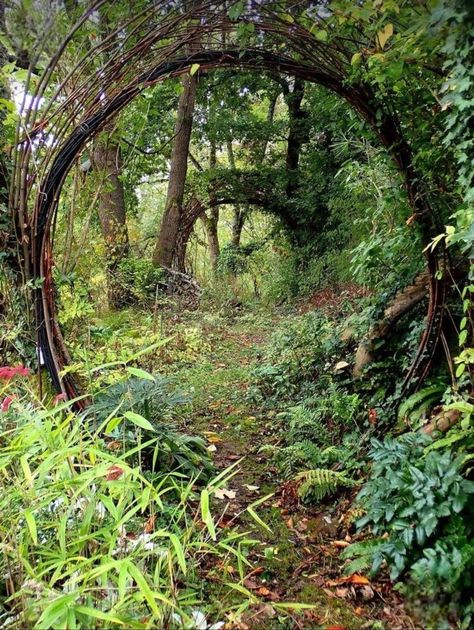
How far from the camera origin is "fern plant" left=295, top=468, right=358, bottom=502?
97.0 inches

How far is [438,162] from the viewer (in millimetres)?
2639

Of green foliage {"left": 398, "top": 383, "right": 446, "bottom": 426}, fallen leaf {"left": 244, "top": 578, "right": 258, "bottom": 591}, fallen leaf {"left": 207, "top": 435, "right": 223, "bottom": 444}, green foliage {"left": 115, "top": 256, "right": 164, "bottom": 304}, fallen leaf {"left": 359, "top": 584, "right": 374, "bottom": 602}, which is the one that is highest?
green foliage {"left": 115, "top": 256, "right": 164, "bottom": 304}

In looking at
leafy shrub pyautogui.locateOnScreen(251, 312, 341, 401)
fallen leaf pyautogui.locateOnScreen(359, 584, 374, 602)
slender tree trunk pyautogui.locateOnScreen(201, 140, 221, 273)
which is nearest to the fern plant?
fallen leaf pyautogui.locateOnScreen(359, 584, 374, 602)

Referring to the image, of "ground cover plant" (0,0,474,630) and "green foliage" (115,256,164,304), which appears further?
"green foliage" (115,256,164,304)

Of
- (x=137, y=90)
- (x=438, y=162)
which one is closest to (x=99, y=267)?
(x=137, y=90)

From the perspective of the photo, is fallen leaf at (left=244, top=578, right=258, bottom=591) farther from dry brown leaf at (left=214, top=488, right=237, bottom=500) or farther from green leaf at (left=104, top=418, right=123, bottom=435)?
green leaf at (left=104, top=418, right=123, bottom=435)

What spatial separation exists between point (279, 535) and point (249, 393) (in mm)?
1865

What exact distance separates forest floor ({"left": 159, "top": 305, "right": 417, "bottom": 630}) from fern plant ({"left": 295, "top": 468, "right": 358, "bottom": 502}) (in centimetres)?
6

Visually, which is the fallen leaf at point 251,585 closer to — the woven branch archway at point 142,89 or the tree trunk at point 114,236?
the woven branch archway at point 142,89

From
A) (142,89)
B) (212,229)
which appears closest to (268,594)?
(142,89)

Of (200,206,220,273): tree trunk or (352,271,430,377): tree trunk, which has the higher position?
(200,206,220,273): tree trunk

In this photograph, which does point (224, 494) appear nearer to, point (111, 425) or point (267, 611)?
point (267, 611)

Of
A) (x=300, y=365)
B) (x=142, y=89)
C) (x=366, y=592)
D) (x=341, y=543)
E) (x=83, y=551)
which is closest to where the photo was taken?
(x=83, y=551)

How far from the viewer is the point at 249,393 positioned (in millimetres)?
4082
